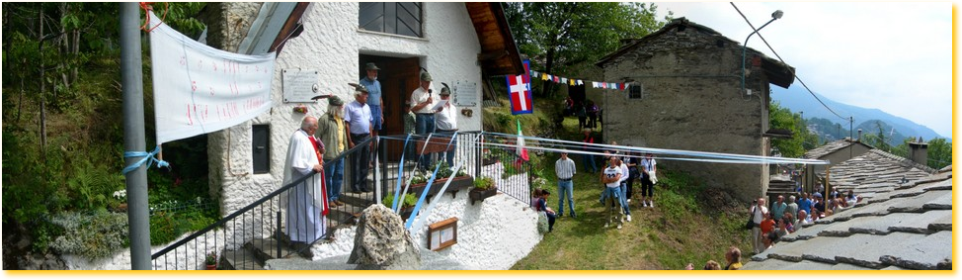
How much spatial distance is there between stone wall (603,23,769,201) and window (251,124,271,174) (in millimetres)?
11882

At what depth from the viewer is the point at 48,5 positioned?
9.55 meters

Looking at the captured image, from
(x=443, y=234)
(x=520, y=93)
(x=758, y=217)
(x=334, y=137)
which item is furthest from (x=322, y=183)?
(x=758, y=217)

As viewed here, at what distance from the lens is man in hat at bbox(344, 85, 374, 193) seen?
28.8 ft

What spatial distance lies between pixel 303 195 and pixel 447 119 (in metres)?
3.28

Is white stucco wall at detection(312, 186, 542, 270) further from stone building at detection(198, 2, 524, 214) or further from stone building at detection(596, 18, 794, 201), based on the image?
stone building at detection(596, 18, 794, 201)

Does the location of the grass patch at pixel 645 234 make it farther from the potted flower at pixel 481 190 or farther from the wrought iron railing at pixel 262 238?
the wrought iron railing at pixel 262 238

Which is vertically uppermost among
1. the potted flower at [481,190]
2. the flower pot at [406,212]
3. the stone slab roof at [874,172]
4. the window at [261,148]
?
the window at [261,148]

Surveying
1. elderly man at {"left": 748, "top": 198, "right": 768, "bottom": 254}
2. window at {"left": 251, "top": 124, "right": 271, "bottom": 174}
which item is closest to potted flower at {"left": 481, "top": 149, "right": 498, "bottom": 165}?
window at {"left": 251, "top": 124, "right": 271, "bottom": 174}

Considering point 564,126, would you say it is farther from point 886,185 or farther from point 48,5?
point 48,5

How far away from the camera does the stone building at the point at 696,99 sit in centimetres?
1744

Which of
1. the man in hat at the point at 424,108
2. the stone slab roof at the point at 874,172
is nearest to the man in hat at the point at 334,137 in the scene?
the man in hat at the point at 424,108

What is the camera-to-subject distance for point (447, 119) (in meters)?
10.3

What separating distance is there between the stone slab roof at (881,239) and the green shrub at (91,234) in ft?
22.1

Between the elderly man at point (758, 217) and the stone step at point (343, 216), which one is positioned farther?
the elderly man at point (758, 217)
